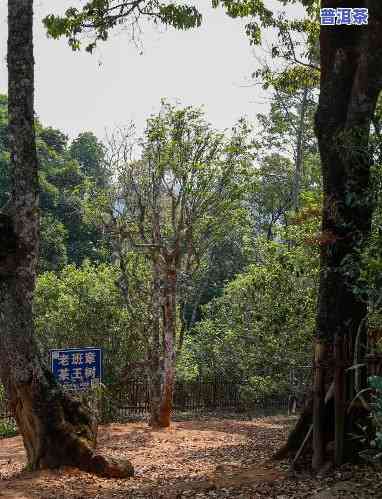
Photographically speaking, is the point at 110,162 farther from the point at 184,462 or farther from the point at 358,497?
the point at 358,497

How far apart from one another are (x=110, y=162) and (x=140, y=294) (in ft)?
10.9

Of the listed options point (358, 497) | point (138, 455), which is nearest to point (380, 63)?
point (358, 497)

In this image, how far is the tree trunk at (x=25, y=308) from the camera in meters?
7.43

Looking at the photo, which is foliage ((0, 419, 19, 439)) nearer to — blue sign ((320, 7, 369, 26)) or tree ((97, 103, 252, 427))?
tree ((97, 103, 252, 427))

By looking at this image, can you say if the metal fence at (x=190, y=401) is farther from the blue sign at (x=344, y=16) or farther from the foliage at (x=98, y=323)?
the blue sign at (x=344, y=16)

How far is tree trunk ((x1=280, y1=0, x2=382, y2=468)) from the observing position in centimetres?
651

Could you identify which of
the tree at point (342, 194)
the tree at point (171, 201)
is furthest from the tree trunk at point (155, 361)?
the tree at point (342, 194)

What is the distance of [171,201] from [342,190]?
7.62 meters

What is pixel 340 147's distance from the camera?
6.98m

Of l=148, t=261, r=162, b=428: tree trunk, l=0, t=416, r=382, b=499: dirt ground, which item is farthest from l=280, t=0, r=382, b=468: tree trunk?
l=148, t=261, r=162, b=428: tree trunk

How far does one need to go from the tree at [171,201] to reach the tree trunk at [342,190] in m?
6.46

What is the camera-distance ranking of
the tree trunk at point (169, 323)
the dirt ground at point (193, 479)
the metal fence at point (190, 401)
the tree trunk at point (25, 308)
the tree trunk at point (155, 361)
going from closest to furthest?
the dirt ground at point (193, 479) < the tree trunk at point (25, 308) < the tree trunk at point (169, 323) < the tree trunk at point (155, 361) < the metal fence at point (190, 401)

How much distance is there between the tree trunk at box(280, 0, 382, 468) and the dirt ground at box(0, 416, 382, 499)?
56cm

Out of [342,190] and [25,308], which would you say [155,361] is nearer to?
[25,308]
